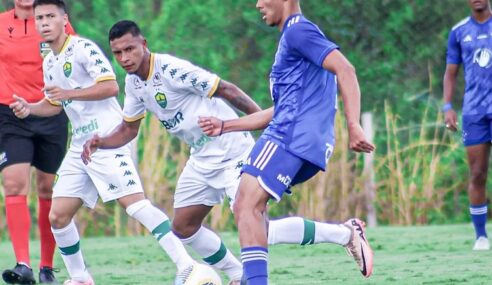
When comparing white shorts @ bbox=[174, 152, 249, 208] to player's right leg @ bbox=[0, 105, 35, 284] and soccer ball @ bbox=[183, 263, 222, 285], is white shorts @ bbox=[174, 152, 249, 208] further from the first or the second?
player's right leg @ bbox=[0, 105, 35, 284]

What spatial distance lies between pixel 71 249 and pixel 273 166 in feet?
7.56

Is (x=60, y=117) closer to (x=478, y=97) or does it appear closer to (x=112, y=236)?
(x=478, y=97)

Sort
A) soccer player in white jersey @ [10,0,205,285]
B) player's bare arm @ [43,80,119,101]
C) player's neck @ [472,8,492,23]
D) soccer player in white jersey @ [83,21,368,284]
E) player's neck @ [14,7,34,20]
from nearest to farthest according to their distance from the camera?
soccer player in white jersey @ [83,21,368,284] < player's bare arm @ [43,80,119,101] < soccer player in white jersey @ [10,0,205,285] < player's neck @ [14,7,34,20] < player's neck @ [472,8,492,23]

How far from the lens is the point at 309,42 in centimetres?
684

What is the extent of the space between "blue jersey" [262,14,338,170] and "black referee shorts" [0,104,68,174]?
3.16 m

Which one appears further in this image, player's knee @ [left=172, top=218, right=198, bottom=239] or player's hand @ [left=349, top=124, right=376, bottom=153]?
player's knee @ [left=172, top=218, right=198, bottom=239]

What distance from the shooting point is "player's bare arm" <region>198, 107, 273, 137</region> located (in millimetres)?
7199

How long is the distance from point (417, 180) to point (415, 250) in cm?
530

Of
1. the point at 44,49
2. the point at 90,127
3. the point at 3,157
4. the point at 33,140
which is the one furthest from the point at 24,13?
the point at 90,127

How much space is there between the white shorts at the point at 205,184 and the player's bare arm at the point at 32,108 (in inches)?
46.8

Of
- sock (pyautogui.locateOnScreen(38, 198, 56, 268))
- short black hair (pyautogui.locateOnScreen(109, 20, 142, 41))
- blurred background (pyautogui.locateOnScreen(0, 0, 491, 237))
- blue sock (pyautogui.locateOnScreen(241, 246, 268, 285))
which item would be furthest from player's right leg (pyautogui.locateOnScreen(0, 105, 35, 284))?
blurred background (pyautogui.locateOnScreen(0, 0, 491, 237))

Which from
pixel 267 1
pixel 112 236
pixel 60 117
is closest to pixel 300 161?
pixel 267 1

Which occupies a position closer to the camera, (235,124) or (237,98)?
(235,124)

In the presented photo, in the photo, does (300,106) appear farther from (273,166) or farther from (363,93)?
(363,93)
